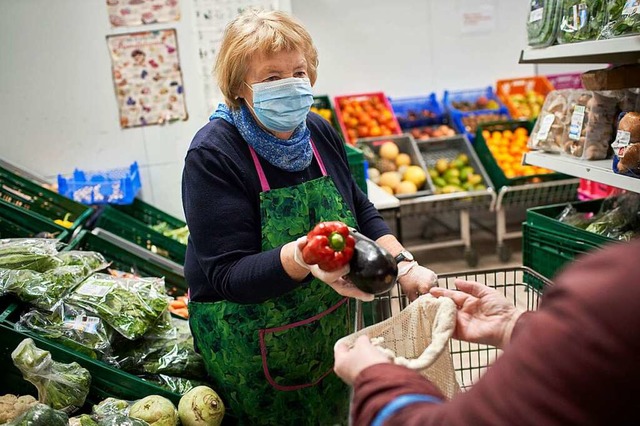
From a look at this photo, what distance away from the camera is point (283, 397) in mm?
1996

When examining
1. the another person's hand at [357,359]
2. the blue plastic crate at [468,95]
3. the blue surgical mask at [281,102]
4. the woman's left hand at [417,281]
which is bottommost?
the woman's left hand at [417,281]

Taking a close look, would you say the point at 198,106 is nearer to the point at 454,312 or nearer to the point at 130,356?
the point at 130,356

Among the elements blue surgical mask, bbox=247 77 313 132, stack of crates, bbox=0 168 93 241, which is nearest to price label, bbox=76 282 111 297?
blue surgical mask, bbox=247 77 313 132

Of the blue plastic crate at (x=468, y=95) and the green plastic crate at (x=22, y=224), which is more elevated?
the blue plastic crate at (x=468, y=95)

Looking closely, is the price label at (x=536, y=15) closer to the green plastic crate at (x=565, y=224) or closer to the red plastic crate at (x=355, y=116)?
the green plastic crate at (x=565, y=224)

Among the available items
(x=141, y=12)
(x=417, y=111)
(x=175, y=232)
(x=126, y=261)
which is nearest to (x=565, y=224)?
(x=126, y=261)

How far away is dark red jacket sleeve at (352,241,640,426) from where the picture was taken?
72 centimetres

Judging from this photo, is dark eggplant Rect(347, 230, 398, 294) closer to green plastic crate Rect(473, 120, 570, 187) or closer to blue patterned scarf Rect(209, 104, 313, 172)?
blue patterned scarf Rect(209, 104, 313, 172)

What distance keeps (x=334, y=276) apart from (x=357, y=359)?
408mm

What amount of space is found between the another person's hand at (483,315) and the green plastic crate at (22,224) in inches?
90.0

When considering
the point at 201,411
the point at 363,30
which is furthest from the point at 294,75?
the point at 363,30

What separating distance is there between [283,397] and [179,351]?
1.68ft

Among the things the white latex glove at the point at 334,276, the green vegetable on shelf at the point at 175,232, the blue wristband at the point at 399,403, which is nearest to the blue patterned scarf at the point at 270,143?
the white latex glove at the point at 334,276

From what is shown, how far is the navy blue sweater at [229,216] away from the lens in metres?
1.68
